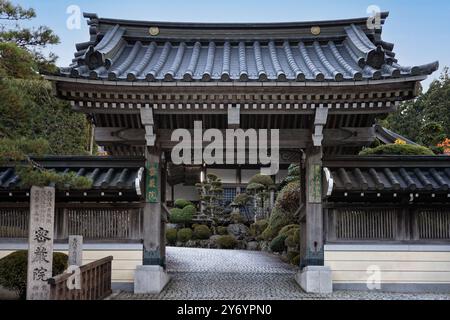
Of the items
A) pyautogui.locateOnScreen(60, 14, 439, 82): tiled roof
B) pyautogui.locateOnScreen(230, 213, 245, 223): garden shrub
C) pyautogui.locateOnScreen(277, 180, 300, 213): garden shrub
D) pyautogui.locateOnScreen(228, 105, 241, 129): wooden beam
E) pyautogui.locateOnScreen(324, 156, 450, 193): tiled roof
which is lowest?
pyautogui.locateOnScreen(230, 213, 245, 223): garden shrub

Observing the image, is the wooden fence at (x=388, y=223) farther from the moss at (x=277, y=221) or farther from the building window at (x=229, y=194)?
the building window at (x=229, y=194)

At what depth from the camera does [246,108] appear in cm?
1054

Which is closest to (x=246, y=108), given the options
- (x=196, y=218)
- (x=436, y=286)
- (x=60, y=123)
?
(x=436, y=286)

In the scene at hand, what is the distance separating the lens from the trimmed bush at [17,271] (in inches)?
380

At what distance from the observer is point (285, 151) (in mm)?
12438

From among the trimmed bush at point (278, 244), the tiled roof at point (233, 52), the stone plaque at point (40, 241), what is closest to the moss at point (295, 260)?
the trimmed bush at point (278, 244)

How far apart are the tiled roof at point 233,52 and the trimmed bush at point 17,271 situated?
12.0 feet

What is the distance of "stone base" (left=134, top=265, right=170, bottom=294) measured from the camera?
35.7 ft

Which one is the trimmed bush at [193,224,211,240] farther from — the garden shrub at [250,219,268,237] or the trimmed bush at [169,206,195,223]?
the garden shrub at [250,219,268,237]

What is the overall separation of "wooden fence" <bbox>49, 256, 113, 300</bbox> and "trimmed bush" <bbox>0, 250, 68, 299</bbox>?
78 cm

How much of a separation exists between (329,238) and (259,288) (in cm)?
196

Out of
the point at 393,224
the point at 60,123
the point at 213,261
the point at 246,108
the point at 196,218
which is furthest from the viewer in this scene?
the point at 196,218

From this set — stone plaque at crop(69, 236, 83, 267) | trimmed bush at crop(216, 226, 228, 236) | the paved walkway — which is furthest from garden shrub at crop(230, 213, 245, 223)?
stone plaque at crop(69, 236, 83, 267)

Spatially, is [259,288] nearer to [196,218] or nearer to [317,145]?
[317,145]
